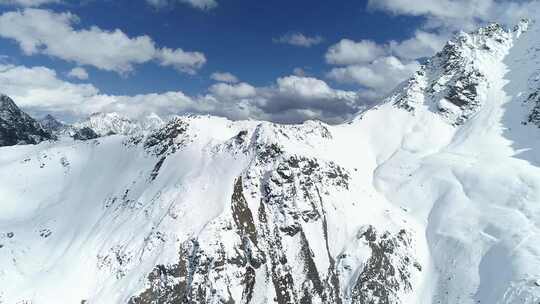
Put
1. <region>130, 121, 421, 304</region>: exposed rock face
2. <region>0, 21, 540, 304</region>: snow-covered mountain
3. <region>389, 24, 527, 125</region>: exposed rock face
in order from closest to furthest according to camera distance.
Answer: <region>130, 121, 421, 304</region>: exposed rock face
<region>0, 21, 540, 304</region>: snow-covered mountain
<region>389, 24, 527, 125</region>: exposed rock face

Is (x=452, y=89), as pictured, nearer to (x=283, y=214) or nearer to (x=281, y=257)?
(x=283, y=214)

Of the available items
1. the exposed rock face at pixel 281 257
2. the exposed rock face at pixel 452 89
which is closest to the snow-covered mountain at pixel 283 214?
the exposed rock face at pixel 281 257

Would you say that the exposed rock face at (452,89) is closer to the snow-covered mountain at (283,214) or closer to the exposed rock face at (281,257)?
the snow-covered mountain at (283,214)

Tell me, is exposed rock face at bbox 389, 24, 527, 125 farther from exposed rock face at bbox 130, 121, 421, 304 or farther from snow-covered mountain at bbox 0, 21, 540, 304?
exposed rock face at bbox 130, 121, 421, 304

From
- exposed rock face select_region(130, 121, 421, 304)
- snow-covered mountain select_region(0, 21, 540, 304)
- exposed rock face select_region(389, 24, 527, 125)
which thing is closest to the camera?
exposed rock face select_region(130, 121, 421, 304)

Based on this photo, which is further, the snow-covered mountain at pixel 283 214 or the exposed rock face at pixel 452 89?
the exposed rock face at pixel 452 89

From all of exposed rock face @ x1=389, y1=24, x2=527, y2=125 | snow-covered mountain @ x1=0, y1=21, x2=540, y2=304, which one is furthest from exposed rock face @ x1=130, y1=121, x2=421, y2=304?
exposed rock face @ x1=389, y1=24, x2=527, y2=125

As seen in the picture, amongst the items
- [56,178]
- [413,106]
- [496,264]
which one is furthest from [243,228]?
[413,106]

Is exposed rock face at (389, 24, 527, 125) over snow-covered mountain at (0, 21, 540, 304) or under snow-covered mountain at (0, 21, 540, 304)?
over

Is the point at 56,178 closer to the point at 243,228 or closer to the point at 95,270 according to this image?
the point at 95,270
